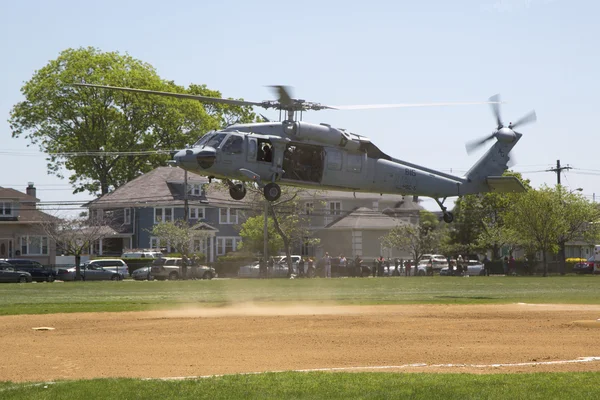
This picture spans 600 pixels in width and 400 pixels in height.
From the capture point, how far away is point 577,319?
74.4ft

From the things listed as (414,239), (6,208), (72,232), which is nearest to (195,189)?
(72,232)

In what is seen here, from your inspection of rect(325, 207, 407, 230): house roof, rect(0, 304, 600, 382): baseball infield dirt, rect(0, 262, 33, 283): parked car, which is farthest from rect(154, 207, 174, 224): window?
rect(0, 304, 600, 382): baseball infield dirt

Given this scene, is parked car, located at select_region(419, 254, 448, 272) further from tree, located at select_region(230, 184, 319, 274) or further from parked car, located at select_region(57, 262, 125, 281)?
parked car, located at select_region(57, 262, 125, 281)

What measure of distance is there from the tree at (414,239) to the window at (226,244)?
619 inches

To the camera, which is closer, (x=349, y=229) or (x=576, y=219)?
(x=576, y=219)

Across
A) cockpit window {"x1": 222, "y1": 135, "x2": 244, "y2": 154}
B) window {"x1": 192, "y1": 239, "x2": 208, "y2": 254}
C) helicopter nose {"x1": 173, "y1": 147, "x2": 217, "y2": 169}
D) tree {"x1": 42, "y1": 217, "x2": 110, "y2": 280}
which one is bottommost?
window {"x1": 192, "y1": 239, "x2": 208, "y2": 254}

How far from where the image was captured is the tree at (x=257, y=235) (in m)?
84.1

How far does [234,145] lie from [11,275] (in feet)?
98.8

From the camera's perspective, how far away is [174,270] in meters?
64.8

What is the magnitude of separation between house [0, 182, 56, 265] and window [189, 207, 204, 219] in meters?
13.3

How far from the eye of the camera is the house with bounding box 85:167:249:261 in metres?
87.6

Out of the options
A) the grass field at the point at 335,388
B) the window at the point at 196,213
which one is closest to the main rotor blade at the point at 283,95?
the grass field at the point at 335,388

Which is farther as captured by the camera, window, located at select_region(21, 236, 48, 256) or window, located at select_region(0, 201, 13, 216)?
window, located at select_region(0, 201, 13, 216)

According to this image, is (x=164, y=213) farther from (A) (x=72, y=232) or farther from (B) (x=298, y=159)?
(B) (x=298, y=159)
